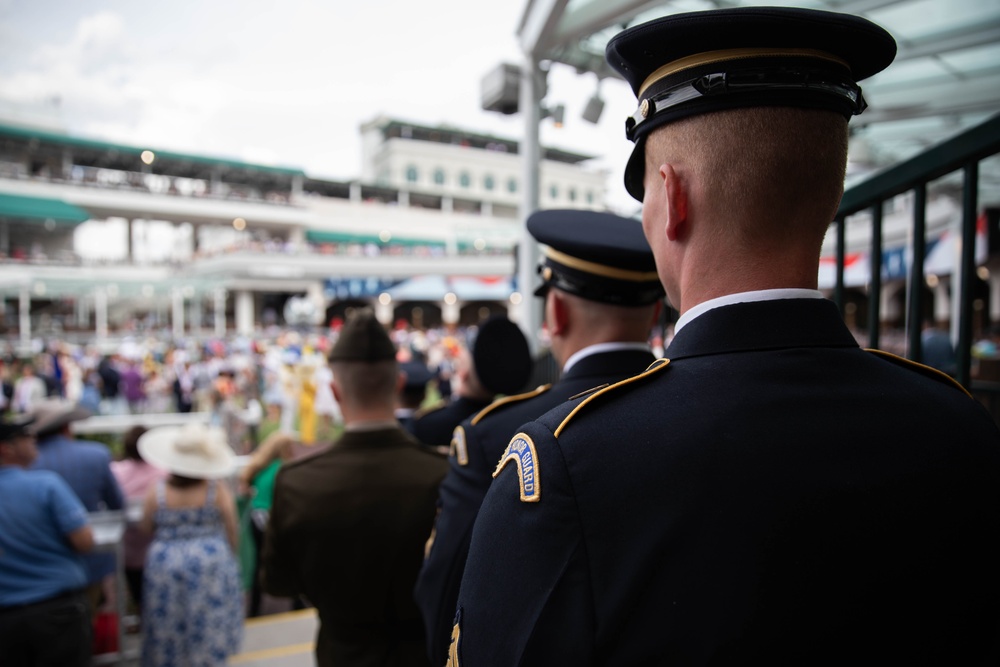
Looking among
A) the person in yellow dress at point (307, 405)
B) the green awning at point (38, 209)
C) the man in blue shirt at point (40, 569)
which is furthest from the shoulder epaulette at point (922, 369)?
the green awning at point (38, 209)

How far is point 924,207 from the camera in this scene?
153 centimetres

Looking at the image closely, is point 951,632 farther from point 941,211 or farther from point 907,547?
point 941,211

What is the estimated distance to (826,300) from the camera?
85 centimetres

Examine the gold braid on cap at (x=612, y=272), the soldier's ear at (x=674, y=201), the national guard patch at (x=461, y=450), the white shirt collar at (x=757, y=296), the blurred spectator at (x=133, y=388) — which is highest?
the soldier's ear at (x=674, y=201)

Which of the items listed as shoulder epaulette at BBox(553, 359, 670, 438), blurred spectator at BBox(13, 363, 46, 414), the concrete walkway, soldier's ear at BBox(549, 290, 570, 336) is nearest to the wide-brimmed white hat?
the concrete walkway

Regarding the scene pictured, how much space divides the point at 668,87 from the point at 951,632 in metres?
0.75

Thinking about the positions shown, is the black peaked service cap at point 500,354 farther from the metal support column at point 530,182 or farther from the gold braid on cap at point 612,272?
the metal support column at point 530,182

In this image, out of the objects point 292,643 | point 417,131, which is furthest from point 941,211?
point 417,131

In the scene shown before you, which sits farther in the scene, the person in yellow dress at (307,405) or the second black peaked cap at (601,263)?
the person in yellow dress at (307,405)

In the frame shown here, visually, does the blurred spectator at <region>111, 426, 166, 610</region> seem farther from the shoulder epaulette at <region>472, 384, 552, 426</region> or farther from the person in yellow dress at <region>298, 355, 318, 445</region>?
the person in yellow dress at <region>298, 355, 318, 445</region>

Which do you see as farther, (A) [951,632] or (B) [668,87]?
(B) [668,87]

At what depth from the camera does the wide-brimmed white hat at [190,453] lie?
144 inches

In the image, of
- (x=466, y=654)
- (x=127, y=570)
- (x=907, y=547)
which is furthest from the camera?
(x=127, y=570)

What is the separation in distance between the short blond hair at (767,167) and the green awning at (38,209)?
45.6 metres
